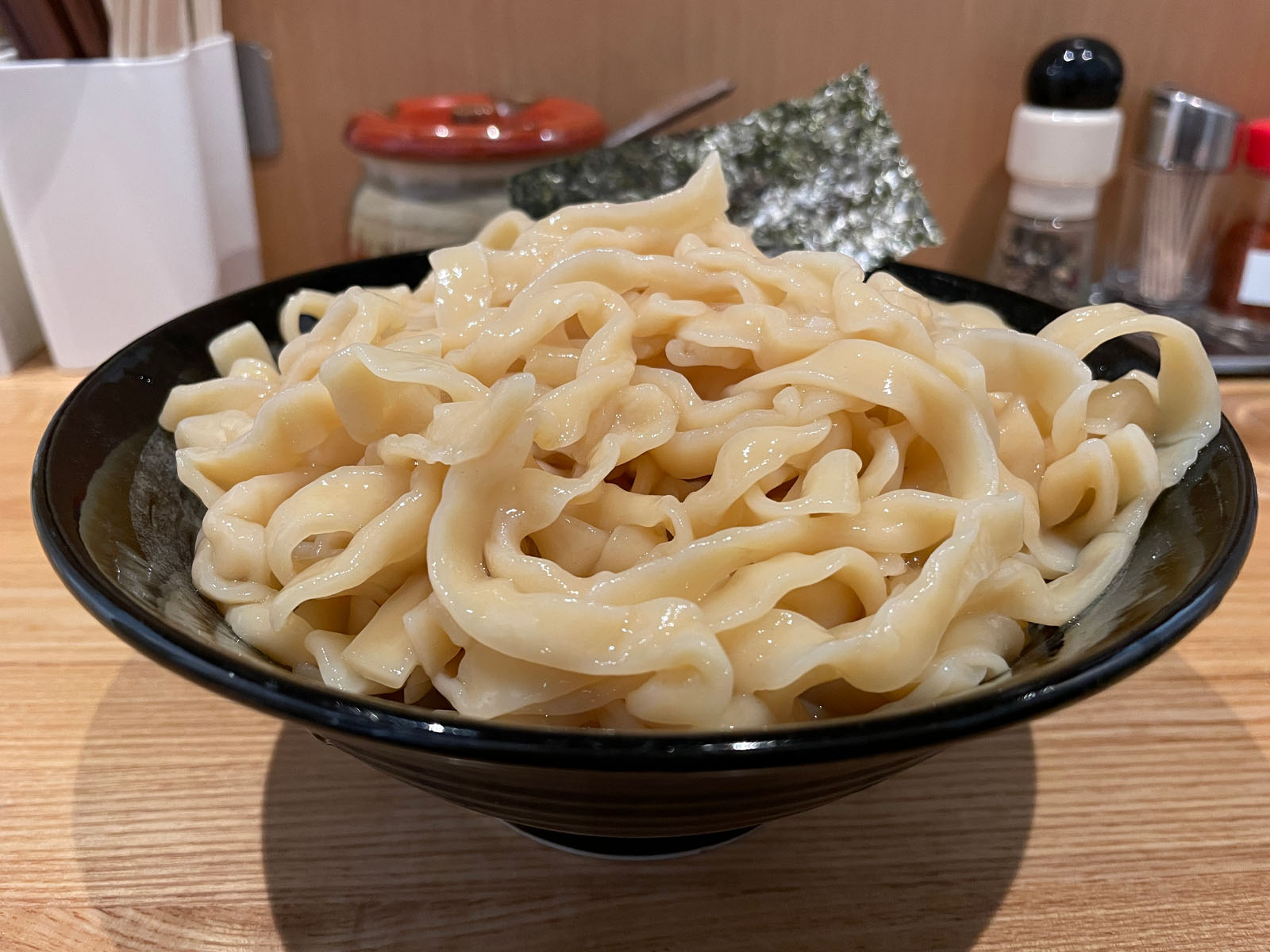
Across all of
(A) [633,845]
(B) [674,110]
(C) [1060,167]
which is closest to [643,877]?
(A) [633,845]

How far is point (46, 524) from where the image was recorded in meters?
0.63

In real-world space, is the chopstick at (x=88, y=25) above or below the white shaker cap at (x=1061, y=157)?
above

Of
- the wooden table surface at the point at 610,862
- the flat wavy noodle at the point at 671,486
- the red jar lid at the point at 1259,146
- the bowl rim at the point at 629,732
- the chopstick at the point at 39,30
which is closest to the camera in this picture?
the bowl rim at the point at 629,732

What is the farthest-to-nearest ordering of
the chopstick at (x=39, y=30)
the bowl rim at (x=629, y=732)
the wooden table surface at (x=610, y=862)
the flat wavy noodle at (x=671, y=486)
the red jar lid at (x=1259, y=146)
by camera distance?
the red jar lid at (x=1259, y=146)
the chopstick at (x=39, y=30)
the wooden table surface at (x=610, y=862)
the flat wavy noodle at (x=671, y=486)
the bowl rim at (x=629, y=732)

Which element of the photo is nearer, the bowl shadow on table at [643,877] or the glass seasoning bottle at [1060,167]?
the bowl shadow on table at [643,877]

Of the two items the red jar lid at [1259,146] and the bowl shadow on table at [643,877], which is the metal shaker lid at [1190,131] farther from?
the bowl shadow on table at [643,877]

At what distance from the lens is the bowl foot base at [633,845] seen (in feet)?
2.40

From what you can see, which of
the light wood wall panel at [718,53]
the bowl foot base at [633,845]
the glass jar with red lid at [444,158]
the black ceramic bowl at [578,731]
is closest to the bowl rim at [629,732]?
the black ceramic bowl at [578,731]

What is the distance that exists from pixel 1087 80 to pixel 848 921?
1.52 metres

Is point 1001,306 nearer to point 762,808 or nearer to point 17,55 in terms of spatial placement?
point 762,808

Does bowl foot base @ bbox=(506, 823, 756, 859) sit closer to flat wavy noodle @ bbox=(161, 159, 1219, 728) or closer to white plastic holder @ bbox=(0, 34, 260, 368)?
flat wavy noodle @ bbox=(161, 159, 1219, 728)

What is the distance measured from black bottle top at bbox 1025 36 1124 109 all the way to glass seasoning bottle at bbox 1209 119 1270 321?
26 cm

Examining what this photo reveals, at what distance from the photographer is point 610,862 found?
75cm

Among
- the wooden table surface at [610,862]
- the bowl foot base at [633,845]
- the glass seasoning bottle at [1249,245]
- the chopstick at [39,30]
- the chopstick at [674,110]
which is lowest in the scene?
the wooden table surface at [610,862]
